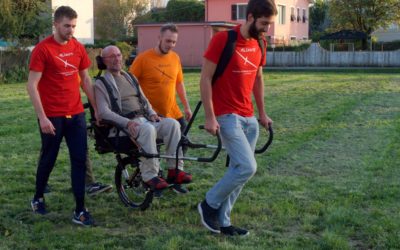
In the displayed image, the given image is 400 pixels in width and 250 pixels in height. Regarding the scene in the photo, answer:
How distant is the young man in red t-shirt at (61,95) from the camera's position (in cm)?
547

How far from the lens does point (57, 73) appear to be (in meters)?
5.63

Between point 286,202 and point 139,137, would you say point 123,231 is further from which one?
point 286,202

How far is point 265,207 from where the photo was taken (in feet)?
20.8

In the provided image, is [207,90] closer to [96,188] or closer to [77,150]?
[77,150]

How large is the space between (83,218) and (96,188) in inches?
45.4

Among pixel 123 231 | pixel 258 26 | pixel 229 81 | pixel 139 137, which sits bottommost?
pixel 123 231

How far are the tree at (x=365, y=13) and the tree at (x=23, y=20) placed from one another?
24.7 m

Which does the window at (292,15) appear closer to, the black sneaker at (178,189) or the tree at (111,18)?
the tree at (111,18)

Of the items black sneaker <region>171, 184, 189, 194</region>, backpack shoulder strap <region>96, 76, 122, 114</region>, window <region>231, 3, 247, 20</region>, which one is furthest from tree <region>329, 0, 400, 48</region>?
backpack shoulder strap <region>96, 76, 122, 114</region>

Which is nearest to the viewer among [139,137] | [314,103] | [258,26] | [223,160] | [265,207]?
[258,26]

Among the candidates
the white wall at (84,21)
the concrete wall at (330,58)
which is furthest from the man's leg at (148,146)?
the white wall at (84,21)

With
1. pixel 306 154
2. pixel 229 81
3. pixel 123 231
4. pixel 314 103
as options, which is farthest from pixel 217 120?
pixel 314 103

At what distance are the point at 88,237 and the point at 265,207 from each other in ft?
6.33

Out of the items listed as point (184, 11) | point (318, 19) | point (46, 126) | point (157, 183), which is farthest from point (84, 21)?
point (46, 126)
